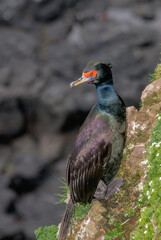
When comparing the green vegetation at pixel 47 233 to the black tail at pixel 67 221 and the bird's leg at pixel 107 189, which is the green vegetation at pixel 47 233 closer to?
the black tail at pixel 67 221

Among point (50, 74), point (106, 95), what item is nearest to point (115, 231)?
point (106, 95)

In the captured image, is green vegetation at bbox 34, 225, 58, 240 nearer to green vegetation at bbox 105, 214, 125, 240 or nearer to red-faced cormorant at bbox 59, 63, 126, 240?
red-faced cormorant at bbox 59, 63, 126, 240

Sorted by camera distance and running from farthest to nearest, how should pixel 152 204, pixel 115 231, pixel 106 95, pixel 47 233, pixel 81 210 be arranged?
pixel 47 233 < pixel 81 210 < pixel 106 95 < pixel 115 231 < pixel 152 204

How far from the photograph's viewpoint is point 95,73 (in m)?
5.04

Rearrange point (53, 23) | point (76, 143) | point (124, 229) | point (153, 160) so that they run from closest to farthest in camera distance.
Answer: point (153, 160) < point (124, 229) < point (76, 143) < point (53, 23)

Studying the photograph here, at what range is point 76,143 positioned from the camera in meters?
5.25

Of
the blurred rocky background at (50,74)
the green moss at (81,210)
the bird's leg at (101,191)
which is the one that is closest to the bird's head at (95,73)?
the bird's leg at (101,191)

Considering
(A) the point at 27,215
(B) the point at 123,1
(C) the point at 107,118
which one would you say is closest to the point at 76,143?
(C) the point at 107,118

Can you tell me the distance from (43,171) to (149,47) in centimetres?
894

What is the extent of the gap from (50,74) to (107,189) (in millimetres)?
16244

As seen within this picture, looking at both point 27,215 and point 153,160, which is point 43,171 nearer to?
point 27,215

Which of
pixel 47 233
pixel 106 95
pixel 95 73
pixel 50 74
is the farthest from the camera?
pixel 50 74

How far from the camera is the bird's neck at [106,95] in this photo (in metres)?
5.19

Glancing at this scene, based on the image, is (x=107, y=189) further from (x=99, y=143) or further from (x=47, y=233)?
A: (x=47, y=233)
